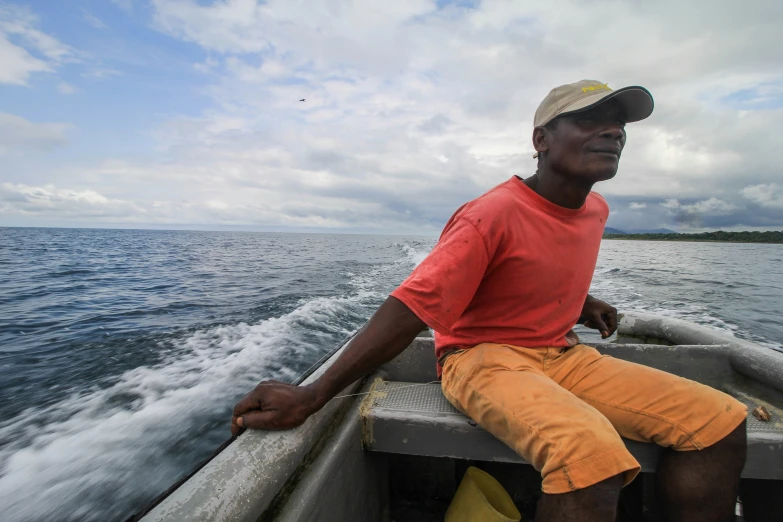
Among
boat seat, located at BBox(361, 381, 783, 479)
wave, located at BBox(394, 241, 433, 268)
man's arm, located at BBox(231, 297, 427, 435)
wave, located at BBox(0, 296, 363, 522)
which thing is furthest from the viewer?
wave, located at BBox(394, 241, 433, 268)

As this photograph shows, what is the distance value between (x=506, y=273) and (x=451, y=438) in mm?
699

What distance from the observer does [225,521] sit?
3.27 feet

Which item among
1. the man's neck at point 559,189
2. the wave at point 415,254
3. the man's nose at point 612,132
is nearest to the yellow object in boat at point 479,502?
the man's neck at point 559,189

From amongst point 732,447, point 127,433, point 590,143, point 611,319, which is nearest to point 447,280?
point 590,143

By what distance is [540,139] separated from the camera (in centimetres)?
181

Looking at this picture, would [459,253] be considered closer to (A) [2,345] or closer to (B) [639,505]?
(B) [639,505]

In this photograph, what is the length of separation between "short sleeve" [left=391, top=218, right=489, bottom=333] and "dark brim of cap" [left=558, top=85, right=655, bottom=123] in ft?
2.28

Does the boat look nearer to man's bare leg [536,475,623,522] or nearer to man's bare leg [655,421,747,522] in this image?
man's bare leg [655,421,747,522]

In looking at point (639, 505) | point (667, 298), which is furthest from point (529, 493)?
point (667, 298)

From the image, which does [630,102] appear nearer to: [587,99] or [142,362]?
[587,99]

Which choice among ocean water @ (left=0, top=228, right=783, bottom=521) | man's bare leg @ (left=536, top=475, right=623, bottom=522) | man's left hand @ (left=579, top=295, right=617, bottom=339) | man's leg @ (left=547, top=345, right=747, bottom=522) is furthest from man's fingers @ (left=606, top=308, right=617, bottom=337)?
ocean water @ (left=0, top=228, right=783, bottom=521)

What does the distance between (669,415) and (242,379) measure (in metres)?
4.28

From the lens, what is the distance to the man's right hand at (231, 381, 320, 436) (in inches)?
54.1

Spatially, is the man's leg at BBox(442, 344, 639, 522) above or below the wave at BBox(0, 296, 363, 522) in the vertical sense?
above
